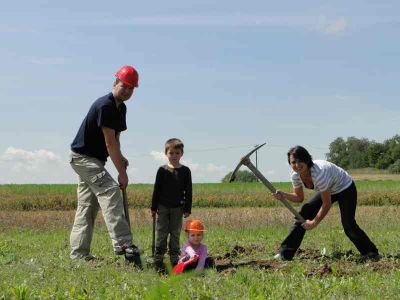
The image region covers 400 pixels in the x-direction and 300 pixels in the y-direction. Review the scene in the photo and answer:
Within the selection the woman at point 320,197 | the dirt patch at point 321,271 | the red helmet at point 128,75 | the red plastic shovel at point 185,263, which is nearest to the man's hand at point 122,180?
the red helmet at point 128,75

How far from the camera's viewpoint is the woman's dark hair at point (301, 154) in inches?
311

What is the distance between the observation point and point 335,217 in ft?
62.3

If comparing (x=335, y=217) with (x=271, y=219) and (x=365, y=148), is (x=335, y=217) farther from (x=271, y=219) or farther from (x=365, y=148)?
(x=365, y=148)

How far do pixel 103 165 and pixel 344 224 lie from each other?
3.09 m

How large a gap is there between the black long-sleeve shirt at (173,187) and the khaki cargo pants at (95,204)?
78cm

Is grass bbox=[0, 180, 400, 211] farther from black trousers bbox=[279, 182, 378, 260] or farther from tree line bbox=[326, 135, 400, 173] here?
tree line bbox=[326, 135, 400, 173]

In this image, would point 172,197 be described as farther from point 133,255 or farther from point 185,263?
point 185,263

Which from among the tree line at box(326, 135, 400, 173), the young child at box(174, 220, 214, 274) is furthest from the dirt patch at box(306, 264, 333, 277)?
the tree line at box(326, 135, 400, 173)

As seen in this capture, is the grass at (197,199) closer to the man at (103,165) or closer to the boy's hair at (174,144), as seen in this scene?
the boy's hair at (174,144)

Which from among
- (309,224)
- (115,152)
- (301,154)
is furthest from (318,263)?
(115,152)

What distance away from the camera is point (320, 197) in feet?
27.8

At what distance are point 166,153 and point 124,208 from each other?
884 mm

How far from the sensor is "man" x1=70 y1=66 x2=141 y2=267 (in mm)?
7602

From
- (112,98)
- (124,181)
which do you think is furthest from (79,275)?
(112,98)
